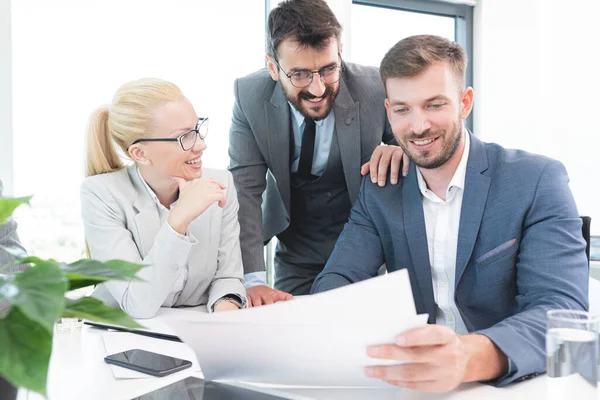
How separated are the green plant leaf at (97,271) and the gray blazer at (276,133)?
1646mm

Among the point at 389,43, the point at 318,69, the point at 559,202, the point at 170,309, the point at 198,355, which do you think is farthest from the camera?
the point at 389,43

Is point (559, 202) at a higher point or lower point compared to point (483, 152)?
lower

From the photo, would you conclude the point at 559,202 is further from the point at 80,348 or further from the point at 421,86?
the point at 80,348

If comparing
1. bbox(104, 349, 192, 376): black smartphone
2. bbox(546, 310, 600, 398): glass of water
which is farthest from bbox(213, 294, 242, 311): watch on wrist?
bbox(546, 310, 600, 398): glass of water

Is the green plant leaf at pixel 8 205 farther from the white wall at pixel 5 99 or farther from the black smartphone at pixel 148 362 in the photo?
the white wall at pixel 5 99

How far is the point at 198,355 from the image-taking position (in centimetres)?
104

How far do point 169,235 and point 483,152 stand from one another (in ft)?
2.97

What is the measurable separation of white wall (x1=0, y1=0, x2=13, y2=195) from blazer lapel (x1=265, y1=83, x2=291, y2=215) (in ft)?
3.89

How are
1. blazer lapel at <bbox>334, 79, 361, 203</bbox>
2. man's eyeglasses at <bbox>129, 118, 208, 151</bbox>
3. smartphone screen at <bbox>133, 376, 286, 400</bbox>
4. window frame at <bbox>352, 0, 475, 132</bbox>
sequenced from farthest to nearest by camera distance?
1. window frame at <bbox>352, 0, 475, 132</bbox>
2. blazer lapel at <bbox>334, 79, 361, 203</bbox>
3. man's eyeglasses at <bbox>129, 118, 208, 151</bbox>
4. smartphone screen at <bbox>133, 376, 286, 400</bbox>

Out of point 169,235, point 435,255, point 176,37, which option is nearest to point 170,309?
point 169,235

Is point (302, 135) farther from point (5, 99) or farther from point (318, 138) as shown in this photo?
point (5, 99)

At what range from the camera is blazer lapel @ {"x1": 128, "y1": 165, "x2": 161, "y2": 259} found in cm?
189

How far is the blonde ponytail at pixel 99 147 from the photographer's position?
2.00 m

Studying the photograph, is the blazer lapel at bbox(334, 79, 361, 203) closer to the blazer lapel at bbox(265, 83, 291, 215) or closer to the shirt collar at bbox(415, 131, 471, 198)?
the blazer lapel at bbox(265, 83, 291, 215)
